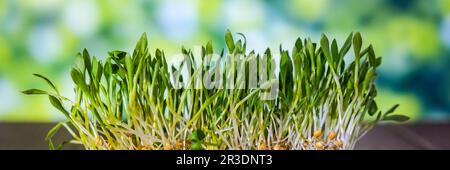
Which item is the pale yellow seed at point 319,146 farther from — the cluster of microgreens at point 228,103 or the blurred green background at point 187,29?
the blurred green background at point 187,29

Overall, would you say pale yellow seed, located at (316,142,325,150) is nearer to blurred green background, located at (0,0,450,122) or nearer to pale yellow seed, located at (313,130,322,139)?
pale yellow seed, located at (313,130,322,139)

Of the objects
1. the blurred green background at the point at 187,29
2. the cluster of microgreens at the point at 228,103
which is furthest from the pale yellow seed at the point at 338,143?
the blurred green background at the point at 187,29

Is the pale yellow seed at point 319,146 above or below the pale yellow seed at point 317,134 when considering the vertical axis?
below

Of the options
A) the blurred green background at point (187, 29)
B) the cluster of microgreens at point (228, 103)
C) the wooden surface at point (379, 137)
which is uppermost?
the blurred green background at point (187, 29)

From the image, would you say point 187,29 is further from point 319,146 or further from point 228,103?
point 319,146

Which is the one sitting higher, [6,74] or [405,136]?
[6,74]
